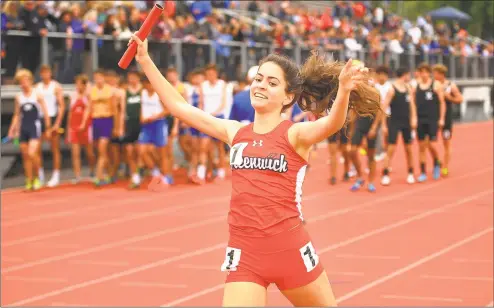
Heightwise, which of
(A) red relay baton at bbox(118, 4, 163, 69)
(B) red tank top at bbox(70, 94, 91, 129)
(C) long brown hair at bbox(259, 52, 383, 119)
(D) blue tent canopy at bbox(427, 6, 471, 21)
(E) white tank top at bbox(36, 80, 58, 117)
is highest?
(D) blue tent canopy at bbox(427, 6, 471, 21)

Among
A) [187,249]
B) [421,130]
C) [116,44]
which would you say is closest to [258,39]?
[116,44]

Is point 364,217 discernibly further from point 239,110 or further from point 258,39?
point 258,39

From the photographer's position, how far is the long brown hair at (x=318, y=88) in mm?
5438

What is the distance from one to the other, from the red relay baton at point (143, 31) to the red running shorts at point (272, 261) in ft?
3.16

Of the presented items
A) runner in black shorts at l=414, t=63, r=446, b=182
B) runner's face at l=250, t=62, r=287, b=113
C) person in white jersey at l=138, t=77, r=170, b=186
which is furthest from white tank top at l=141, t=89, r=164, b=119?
runner's face at l=250, t=62, r=287, b=113

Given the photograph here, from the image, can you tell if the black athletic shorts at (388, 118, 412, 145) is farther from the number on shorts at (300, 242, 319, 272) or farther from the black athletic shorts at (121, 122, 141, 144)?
the number on shorts at (300, 242, 319, 272)

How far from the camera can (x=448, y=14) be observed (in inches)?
1575

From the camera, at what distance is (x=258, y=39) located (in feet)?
89.2

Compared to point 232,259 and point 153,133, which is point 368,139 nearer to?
point 153,133

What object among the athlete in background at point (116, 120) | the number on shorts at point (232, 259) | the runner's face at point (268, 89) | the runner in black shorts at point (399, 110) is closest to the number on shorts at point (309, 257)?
the number on shorts at point (232, 259)

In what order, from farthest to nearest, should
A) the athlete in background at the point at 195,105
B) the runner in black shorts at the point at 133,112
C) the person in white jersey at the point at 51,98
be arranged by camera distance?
the athlete in background at the point at 195,105, the runner in black shorts at the point at 133,112, the person in white jersey at the point at 51,98

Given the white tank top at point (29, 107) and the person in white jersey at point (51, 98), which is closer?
the white tank top at point (29, 107)

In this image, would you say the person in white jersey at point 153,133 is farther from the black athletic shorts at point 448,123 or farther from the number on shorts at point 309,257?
the number on shorts at point 309,257

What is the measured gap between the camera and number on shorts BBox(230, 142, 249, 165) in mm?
5309
